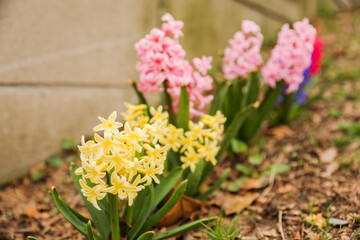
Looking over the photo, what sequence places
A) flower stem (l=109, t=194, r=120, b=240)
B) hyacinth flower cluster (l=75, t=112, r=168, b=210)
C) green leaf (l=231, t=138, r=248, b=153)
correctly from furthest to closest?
green leaf (l=231, t=138, r=248, b=153) < flower stem (l=109, t=194, r=120, b=240) < hyacinth flower cluster (l=75, t=112, r=168, b=210)

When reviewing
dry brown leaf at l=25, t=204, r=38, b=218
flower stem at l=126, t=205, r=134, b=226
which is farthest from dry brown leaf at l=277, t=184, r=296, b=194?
dry brown leaf at l=25, t=204, r=38, b=218

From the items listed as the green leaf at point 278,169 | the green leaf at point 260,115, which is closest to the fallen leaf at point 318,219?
the green leaf at point 278,169

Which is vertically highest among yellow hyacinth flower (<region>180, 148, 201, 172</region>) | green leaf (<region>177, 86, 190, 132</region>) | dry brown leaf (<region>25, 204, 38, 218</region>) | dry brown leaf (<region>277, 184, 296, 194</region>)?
green leaf (<region>177, 86, 190, 132</region>)

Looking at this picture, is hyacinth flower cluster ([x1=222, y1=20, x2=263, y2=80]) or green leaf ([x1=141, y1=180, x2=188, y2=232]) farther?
hyacinth flower cluster ([x1=222, y1=20, x2=263, y2=80])

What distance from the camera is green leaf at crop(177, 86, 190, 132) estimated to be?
1740 millimetres

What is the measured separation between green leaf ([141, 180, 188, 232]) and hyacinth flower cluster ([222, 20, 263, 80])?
0.90 m

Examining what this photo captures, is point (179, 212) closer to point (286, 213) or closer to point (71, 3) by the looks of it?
point (286, 213)

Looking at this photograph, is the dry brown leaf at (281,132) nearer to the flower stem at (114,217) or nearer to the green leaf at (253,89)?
the green leaf at (253,89)

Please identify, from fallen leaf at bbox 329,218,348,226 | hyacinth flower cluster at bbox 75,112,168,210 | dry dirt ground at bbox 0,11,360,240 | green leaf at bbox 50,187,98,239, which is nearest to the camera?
hyacinth flower cluster at bbox 75,112,168,210

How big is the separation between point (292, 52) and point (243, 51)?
29 centimetres

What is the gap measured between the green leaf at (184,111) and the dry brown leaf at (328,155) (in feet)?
3.57

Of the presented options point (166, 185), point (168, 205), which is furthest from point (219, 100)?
point (168, 205)

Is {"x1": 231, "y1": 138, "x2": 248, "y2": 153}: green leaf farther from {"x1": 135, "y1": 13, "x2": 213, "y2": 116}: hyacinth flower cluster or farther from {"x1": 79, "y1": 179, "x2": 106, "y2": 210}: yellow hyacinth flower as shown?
{"x1": 79, "y1": 179, "x2": 106, "y2": 210}: yellow hyacinth flower

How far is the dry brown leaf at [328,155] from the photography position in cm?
231
